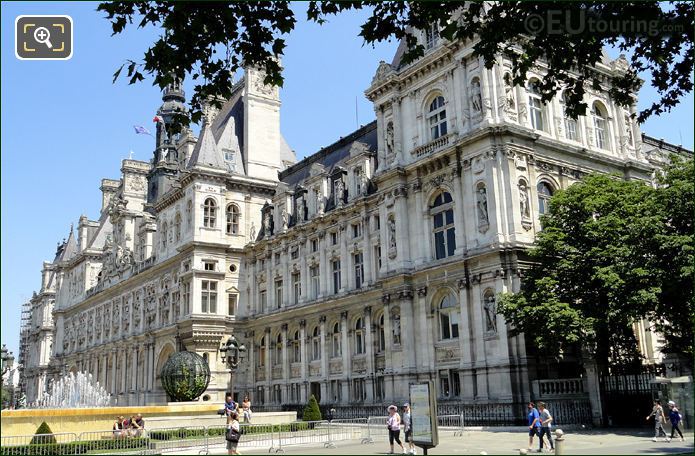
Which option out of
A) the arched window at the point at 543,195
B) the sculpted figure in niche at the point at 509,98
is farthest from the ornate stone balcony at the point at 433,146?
→ the arched window at the point at 543,195

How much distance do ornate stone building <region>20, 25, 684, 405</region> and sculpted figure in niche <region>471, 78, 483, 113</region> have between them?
103mm

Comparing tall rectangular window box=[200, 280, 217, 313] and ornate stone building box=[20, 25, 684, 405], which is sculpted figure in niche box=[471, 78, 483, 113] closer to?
ornate stone building box=[20, 25, 684, 405]

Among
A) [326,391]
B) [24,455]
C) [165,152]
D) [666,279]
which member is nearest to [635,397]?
[666,279]

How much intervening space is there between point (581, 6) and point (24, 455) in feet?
77.6

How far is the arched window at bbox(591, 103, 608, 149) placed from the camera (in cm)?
4356

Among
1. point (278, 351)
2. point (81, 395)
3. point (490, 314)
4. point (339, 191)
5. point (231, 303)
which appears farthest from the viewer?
point (81, 395)

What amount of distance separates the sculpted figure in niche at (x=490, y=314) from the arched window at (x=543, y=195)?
6337mm

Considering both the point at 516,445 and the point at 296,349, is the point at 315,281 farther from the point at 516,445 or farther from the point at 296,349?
the point at 516,445

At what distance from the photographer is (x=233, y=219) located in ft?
201

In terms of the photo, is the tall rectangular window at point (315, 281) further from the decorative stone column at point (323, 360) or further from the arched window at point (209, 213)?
the arched window at point (209, 213)

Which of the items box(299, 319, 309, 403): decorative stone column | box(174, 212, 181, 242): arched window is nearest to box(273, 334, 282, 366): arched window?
box(299, 319, 309, 403): decorative stone column

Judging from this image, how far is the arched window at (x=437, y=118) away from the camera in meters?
41.6

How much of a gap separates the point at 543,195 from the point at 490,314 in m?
8.00

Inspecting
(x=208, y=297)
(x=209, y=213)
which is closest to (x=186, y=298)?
(x=208, y=297)
